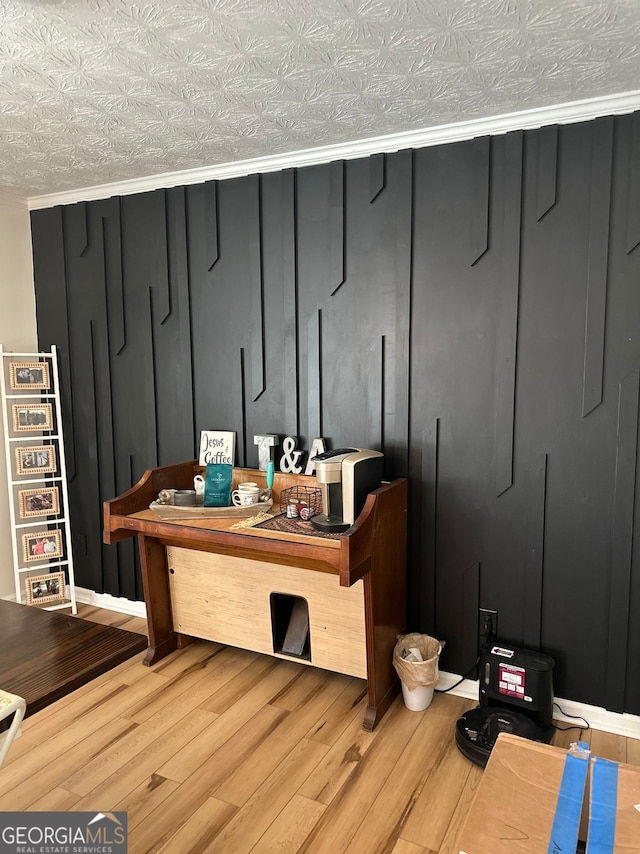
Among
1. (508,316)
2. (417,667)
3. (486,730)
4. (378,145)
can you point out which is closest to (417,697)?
(417,667)

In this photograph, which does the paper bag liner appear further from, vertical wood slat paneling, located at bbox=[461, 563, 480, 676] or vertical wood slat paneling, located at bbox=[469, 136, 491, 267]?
vertical wood slat paneling, located at bbox=[469, 136, 491, 267]

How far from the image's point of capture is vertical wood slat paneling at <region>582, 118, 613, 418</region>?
2.21 m

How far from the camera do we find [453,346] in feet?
8.29

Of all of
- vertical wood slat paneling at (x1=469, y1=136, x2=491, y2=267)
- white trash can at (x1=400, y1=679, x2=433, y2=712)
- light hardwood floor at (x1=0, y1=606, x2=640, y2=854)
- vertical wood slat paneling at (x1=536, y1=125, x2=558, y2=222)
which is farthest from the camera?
white trash can at (x1=400, y1=679, x2=433, y2=712)

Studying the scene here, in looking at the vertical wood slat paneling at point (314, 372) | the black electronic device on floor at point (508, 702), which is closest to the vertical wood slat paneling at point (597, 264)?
the black electronic device on floor at point (508, 702)

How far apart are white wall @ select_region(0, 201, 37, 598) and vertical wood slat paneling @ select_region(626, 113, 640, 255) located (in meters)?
3.23

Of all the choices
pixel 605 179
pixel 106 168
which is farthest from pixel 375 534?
pixel 106 168

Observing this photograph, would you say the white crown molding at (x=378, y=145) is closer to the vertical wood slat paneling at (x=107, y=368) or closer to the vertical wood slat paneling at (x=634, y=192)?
the vertical wood slat paneling at (x=634, y=192)

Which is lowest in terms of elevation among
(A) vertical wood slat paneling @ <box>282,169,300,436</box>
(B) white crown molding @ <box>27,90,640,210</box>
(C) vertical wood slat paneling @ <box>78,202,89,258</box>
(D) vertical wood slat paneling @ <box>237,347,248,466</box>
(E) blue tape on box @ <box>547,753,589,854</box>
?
(E) blue tape on box @ <box>547,753,589,854</box>

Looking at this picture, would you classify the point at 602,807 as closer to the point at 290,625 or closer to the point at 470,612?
the point at 470,612

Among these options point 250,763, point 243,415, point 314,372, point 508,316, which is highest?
point 508,316

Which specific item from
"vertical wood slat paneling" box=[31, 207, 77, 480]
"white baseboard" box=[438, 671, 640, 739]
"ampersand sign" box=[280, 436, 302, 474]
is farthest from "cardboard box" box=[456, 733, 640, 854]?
"vertical wood slat paneling" box=[31, 207, 77, 480]

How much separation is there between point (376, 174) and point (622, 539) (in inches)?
72.3

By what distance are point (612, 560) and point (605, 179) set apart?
1.46 m
